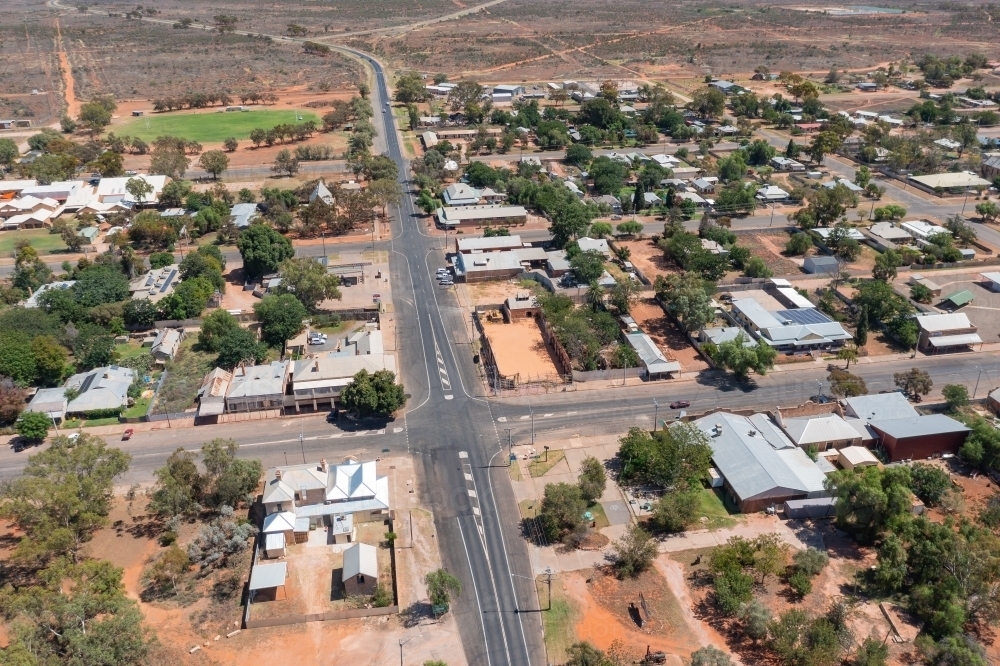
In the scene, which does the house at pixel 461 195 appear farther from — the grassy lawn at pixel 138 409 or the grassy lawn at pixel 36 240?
the grassy lawn at pixel 138 409

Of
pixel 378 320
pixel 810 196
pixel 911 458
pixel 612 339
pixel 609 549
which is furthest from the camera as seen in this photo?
pixel 810 196

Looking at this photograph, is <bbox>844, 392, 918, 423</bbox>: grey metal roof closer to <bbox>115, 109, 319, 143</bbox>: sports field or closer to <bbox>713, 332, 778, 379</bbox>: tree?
<bbox>713, 332, 778, 379</bbox>: tree

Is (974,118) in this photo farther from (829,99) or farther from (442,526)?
(442,526)

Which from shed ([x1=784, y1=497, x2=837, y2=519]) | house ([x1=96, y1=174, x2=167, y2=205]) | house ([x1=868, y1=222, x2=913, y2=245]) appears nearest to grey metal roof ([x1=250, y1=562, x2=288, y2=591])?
shed ([x1=784, y1=497, x2=837, y2=519])

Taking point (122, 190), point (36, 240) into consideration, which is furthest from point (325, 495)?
point (122, 190)

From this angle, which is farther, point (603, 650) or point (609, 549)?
point (609, 549)

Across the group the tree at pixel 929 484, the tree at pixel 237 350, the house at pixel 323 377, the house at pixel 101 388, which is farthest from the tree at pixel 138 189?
the tree at pixel 929 484

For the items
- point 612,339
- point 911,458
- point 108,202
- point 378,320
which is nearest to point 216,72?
point 108,202
